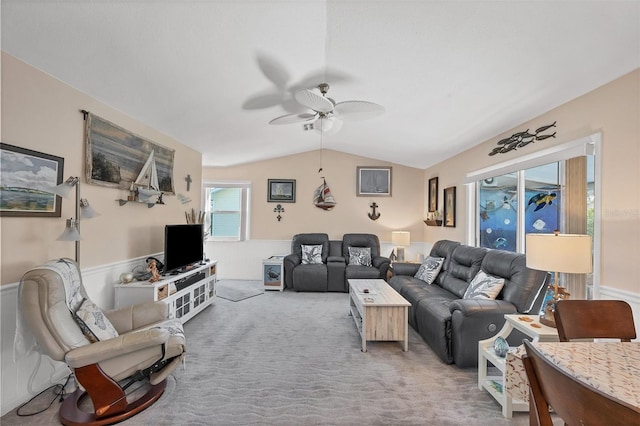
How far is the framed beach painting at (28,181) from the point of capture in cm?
184

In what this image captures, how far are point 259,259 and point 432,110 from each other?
4.47 metres

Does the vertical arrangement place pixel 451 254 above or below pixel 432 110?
below

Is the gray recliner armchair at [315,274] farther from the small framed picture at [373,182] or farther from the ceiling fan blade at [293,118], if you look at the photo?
the ceiling fan blade at [293,118]

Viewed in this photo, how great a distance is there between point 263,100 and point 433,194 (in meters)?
3.95

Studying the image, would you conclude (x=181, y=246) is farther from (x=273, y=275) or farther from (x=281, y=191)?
(x=281, y=191)

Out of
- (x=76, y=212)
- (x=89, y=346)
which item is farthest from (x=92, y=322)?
(x=76, y=212)

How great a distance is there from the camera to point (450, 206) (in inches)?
188

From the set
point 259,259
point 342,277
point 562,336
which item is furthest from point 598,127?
point 259,259

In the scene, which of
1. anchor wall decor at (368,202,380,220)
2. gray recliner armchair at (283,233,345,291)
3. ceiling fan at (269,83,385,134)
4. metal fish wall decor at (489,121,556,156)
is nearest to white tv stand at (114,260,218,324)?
gray recliner armchair at (283,233,345,291)

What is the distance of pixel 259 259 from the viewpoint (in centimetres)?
596

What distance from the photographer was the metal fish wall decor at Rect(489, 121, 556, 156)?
272cm

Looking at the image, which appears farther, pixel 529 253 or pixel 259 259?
pixel 259 259

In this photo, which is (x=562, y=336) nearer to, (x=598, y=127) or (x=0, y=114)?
(x=598, y=127)

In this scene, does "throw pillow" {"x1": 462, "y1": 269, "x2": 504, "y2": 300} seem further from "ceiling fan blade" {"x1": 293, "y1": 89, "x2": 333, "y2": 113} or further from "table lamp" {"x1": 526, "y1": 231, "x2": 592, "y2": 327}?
"ceiling fan blade" {"x1": 293, "y1": 89, "x2": 333, "y2": 113}
